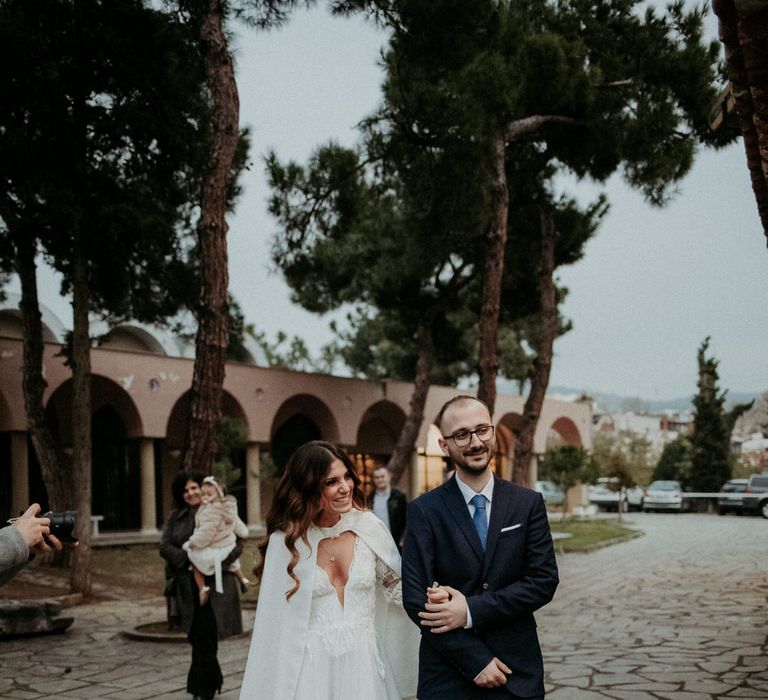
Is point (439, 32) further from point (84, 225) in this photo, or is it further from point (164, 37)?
point (84, 225)

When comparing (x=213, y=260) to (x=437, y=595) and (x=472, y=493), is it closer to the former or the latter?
(x=472, y=493)

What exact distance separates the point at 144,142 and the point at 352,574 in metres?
11.7

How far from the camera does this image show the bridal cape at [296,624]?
3.65 m

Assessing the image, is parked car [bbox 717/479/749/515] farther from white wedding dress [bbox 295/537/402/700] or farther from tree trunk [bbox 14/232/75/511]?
white wedding dress [bbox 295/537/402/700]

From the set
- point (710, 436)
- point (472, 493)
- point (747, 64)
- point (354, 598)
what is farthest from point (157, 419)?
point (710, 436)

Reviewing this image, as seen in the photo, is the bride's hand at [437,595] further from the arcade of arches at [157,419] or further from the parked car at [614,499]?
the parked car at [614,499]

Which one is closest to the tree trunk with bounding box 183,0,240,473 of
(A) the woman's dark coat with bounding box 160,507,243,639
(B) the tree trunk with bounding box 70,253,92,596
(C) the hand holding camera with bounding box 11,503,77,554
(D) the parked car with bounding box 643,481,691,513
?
(A) the woman's dark coat with bounding box 160,507,243,639

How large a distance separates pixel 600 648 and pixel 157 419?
54.4ft

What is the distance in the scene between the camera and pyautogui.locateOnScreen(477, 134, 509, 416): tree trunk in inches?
603

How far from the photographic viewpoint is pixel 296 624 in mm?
3699

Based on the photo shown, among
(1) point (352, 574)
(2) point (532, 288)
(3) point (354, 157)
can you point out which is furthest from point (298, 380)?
(1) point (352, 574)

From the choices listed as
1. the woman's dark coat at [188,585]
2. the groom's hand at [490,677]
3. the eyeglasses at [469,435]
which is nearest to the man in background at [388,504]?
the woman's dark coat at [188,585]

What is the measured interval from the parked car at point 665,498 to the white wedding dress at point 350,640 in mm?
38434

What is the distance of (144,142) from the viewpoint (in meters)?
14.1
